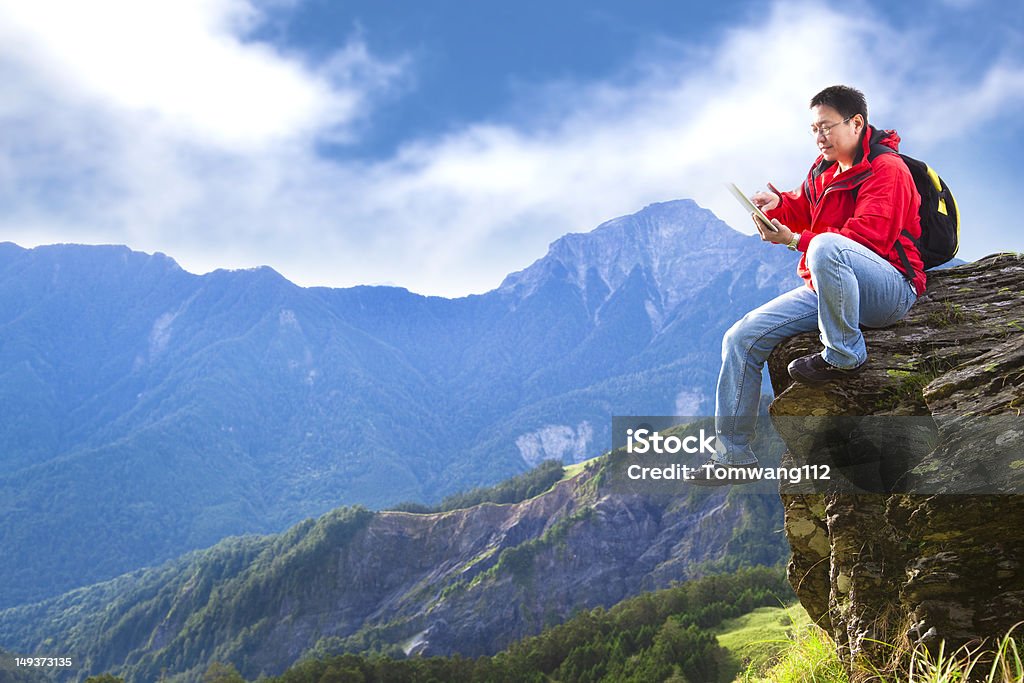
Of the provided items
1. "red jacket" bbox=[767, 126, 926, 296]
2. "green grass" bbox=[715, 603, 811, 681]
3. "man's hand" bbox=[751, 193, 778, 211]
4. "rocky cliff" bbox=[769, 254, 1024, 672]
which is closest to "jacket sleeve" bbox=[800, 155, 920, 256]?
"red jacket" bbox=[767, 126, 926, 296]

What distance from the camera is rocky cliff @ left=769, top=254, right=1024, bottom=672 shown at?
439cm

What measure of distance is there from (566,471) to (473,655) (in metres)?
57.8

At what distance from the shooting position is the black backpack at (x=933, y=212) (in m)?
5.88

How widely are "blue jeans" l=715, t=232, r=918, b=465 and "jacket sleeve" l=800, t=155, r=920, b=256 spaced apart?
0.15 metres

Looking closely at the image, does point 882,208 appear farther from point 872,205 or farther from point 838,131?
point 838,131

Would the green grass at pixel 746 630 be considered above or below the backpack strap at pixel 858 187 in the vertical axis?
below

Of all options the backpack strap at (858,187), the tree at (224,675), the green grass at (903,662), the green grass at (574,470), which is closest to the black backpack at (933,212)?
the backpack strap at (858,187)

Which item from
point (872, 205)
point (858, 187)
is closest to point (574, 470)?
point (858, 187)

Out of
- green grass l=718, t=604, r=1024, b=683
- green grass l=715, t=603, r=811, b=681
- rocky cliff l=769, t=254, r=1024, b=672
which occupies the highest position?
rocky cliff l=769, t=254, r=1024, b=672

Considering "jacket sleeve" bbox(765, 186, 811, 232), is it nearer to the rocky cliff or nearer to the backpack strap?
the backpack strap

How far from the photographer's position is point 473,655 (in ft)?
407

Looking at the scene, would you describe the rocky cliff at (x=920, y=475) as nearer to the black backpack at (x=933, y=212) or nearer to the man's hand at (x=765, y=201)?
the black backpack at (x=933, y=212)

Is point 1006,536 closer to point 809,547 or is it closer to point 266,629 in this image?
point 809,547

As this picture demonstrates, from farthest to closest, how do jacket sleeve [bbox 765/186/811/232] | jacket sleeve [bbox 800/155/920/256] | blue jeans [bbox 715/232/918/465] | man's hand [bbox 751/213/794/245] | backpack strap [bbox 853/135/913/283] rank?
1. jacket sleeve [bbox 765/186/811/232]
2. man's hand [bbox 751/213/794/245]
3. backpack strap [bbox 853/135/913/283]
4. jacket sleeve [bbox 800/155/920/256]
5. blue jeans [bbox 715/232/918/465]
